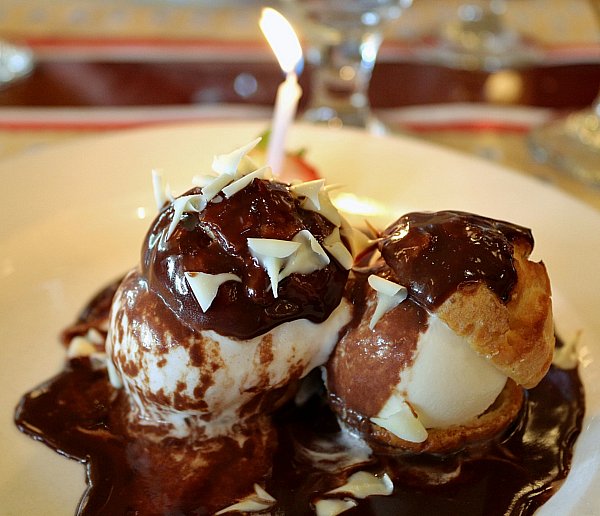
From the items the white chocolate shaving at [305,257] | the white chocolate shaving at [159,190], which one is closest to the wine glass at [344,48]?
the white chocolate shaving at [159,190]

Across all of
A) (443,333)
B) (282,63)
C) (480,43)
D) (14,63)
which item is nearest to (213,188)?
(443,333)

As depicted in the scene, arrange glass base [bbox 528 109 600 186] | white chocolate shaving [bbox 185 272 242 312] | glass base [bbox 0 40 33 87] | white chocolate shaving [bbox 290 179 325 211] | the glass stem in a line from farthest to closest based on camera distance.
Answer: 1. glass base [bbox 0 40 33 87]
2. the glass stem
3. glass base [bbox 528 109 600 186]
4. white chocolate shaving [bbox 290 179 325 211]
5. white chocolate shaving [bbox 185 272 242 312]

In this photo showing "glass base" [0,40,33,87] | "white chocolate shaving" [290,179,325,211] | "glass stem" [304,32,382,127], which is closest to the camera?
"white chocolate shaving" [290,179,325,211]

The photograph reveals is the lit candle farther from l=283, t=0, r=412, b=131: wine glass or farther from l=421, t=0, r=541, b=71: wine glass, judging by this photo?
l=421, t=0, r=541, b=71: wine glass

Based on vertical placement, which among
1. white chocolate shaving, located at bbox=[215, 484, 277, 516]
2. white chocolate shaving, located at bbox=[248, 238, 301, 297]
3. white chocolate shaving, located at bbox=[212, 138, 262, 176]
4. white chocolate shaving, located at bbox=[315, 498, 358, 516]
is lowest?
white chocolate shaving, located at bbox=[215, 484, 277, 516]

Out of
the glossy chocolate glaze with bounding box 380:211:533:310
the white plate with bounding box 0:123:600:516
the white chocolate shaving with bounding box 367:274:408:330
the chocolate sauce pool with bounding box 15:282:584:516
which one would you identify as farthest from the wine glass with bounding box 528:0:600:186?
the white chocolate shaving with bounding box 367:274:408:330

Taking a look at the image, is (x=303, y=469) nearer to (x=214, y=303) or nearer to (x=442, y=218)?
(x=214, y=303)

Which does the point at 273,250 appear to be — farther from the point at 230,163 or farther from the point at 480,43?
the point at 480,43
